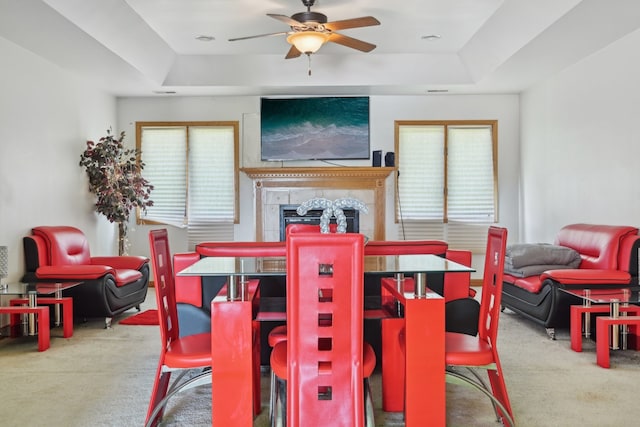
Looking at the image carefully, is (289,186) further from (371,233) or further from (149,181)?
(149,181)

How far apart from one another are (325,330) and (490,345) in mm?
872

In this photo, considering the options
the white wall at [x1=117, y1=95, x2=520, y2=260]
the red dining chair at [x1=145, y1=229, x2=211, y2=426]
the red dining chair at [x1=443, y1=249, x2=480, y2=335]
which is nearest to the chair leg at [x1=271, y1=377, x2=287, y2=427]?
the red dining chair at [x1=145, y1=229, x2=211, y2=426]

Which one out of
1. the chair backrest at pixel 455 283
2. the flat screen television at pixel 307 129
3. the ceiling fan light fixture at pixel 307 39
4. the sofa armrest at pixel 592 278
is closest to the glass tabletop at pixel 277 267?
the chair backrest at pixel 455 283

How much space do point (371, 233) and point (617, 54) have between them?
11.5ft

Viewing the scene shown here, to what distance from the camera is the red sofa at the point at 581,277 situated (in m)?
4.11

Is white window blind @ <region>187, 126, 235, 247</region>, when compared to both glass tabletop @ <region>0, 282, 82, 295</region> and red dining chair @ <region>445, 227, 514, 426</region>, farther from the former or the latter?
red dining chair @ <region>445, 227, 514, 426</region>

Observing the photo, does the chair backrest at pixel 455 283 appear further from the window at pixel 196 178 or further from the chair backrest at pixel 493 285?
the window at pixel 196 178

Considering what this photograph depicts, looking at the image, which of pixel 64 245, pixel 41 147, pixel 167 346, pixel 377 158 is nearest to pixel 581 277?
pixel 167 346

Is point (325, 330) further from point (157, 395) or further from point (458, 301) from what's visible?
point (458, 301)

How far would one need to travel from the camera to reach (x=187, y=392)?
10.1 feet

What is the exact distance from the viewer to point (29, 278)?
463cm

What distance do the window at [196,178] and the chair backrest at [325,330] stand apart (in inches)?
215

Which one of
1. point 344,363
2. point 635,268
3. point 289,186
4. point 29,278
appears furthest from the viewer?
point 289,186

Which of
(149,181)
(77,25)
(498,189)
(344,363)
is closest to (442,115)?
(498,189)
